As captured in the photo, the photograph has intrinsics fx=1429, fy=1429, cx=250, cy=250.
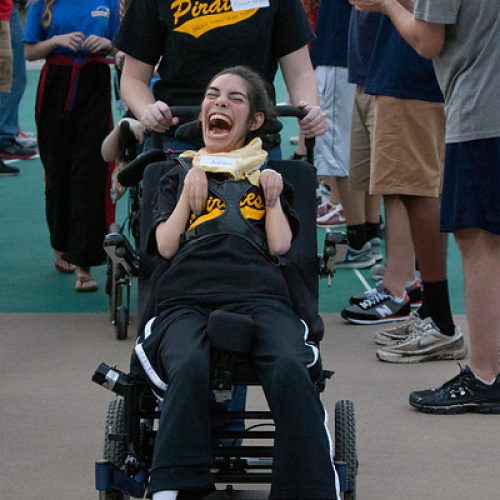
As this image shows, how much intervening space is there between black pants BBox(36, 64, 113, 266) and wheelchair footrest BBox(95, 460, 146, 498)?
4158mm

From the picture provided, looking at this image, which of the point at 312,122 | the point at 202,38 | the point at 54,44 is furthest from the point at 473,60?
the point at 54,44

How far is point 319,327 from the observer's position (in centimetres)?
459

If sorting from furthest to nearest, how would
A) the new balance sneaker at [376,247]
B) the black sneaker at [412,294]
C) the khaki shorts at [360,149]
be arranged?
the new balance sneaker at [376,247] < the khaki shorts at [360,149] < the black sneaker at [412,294]

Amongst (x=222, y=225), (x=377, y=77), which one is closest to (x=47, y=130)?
(x=377, y=77)

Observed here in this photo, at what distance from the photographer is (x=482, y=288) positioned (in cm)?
580

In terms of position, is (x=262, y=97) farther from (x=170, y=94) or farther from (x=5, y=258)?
(x=5, y=258)

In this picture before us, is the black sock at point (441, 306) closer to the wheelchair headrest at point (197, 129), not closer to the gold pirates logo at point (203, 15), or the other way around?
the gold pirates logo at point (203, 15)

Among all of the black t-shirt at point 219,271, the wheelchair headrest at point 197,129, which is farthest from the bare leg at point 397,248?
the black t-shirt at point 219,271

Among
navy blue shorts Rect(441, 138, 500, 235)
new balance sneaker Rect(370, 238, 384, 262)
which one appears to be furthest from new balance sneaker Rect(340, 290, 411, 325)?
navy blue shorts Rect(441, 138, 500, 235)

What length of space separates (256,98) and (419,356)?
2346 mm

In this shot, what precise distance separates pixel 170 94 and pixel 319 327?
1.46m

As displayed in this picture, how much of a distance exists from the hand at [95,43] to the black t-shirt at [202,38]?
2365 mm

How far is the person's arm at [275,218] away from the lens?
14.8 ft

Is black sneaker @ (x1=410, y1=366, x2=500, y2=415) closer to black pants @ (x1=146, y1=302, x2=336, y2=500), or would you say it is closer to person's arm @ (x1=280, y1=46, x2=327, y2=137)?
person's arm @ (x1=280, y1=46, x2=327, y2=137)
